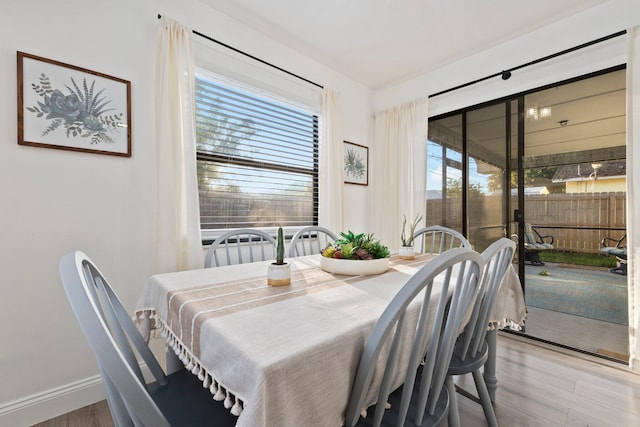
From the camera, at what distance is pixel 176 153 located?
1944 millimetres

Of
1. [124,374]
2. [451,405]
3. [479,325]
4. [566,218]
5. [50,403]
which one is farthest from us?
[566,218]

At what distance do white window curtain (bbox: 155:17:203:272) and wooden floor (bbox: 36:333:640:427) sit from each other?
97 cm

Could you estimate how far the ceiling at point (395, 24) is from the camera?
84.6 inches

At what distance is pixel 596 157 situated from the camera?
227cm

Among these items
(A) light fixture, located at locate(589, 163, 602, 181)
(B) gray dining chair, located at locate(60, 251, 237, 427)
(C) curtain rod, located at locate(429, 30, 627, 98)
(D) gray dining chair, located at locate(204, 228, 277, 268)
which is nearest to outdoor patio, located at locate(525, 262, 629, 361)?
(A) light fixture, located at locate(589, 163, 602, 181)

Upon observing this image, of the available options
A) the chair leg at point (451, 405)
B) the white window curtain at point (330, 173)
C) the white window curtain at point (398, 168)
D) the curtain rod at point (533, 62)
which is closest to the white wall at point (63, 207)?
the white window curtain at point (330, 173)

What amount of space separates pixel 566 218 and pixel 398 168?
5.08 feet

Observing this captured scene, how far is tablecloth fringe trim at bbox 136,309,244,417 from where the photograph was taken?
680mm

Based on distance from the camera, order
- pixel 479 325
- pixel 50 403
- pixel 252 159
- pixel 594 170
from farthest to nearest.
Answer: pixel 252 159 < pixel 594 170 < pixel 50 403 < pixel 479 325

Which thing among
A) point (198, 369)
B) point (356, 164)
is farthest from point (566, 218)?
point (198, 369)

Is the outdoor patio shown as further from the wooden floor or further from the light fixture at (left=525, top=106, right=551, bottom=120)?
the light fixture at (left=525, top=106, right=551, bottom=120)

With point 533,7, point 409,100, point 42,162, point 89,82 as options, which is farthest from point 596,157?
point 42,162

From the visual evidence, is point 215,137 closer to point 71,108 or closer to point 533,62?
point 71,108

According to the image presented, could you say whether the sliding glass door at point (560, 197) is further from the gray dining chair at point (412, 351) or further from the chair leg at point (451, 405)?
the gray dining chair at point (412, 351)
